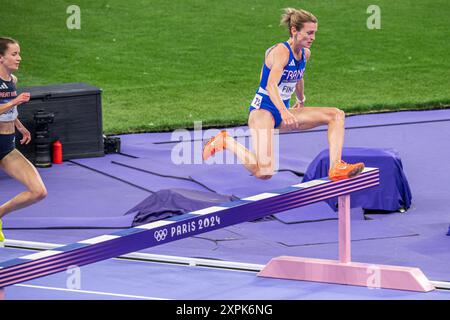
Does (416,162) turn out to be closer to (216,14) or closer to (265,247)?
(265,247)

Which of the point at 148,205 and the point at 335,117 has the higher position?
the point at 335,117

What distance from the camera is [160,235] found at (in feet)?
28.2

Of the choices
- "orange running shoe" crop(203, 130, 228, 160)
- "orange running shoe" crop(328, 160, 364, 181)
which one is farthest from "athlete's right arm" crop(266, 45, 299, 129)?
"orange running shoe" crop(203, 130, 228, 160)

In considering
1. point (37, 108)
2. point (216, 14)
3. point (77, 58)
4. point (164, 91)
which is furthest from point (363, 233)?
point (216, 14)

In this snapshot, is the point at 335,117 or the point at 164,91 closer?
the point at 335,117

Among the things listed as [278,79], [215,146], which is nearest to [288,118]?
[278,79]

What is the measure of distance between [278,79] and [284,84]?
147 mm

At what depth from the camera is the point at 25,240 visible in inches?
452

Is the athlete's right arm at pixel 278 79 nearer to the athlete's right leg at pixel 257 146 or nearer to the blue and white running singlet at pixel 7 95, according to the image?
the athlete's right leg at pixel 257 146

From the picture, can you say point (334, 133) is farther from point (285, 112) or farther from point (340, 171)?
point (285, 112)

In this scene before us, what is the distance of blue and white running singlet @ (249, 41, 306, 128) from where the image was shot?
9.86 metres

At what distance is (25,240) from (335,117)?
3.44 metres
